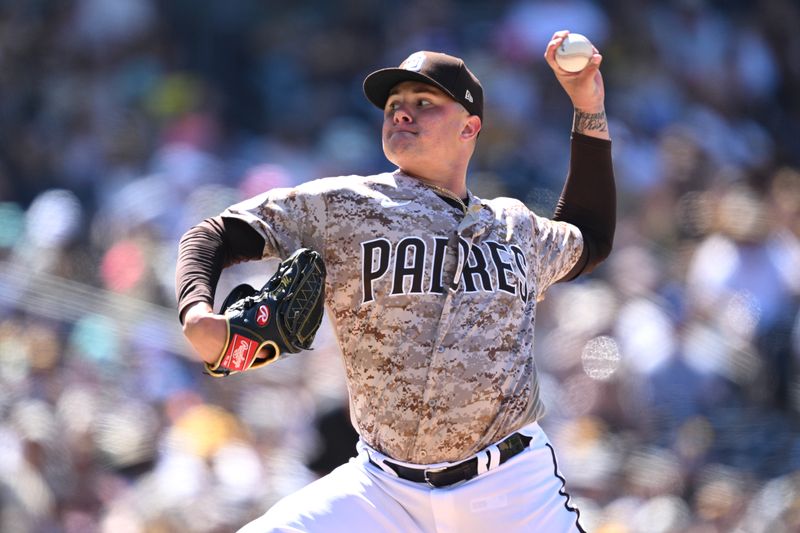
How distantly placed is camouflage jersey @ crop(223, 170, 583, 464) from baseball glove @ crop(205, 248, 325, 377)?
19 cm

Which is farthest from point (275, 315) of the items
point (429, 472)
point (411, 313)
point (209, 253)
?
point (429, 472)

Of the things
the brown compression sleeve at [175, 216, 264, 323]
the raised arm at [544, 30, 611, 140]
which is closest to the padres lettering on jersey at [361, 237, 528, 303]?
the brown compression sleeve at [175, 216, 264, 323]

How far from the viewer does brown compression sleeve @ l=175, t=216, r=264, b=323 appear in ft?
8.17

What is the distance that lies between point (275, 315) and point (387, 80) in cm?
82

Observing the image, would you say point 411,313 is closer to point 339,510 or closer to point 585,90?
point 339,510

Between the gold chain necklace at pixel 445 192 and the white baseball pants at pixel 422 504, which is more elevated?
the gold chain necklace at pixel 445 192

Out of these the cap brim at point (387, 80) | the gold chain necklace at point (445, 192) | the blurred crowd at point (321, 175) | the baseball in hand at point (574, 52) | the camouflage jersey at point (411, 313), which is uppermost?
the baseball in hand at point (574, 52)

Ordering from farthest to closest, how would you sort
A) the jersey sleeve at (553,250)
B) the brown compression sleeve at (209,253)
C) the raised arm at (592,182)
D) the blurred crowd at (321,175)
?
1. the blurred crowd at (321,175)
2. the raised arm at (592,182)
3. the jersey sleeve at (553,250)
4. the brown compression sleeve at (209,253)

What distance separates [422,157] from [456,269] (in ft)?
1.06

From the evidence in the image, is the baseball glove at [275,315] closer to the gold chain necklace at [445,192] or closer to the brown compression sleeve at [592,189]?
the gold chain necklace at [445,192]

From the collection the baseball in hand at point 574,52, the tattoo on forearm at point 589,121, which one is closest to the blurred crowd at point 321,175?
the tattoo on forearm at point 589,121

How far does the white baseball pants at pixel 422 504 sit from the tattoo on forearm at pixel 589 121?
1.02 m

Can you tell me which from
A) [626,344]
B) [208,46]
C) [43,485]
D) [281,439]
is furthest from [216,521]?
[208,46]

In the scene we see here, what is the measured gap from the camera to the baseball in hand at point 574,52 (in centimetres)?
312
